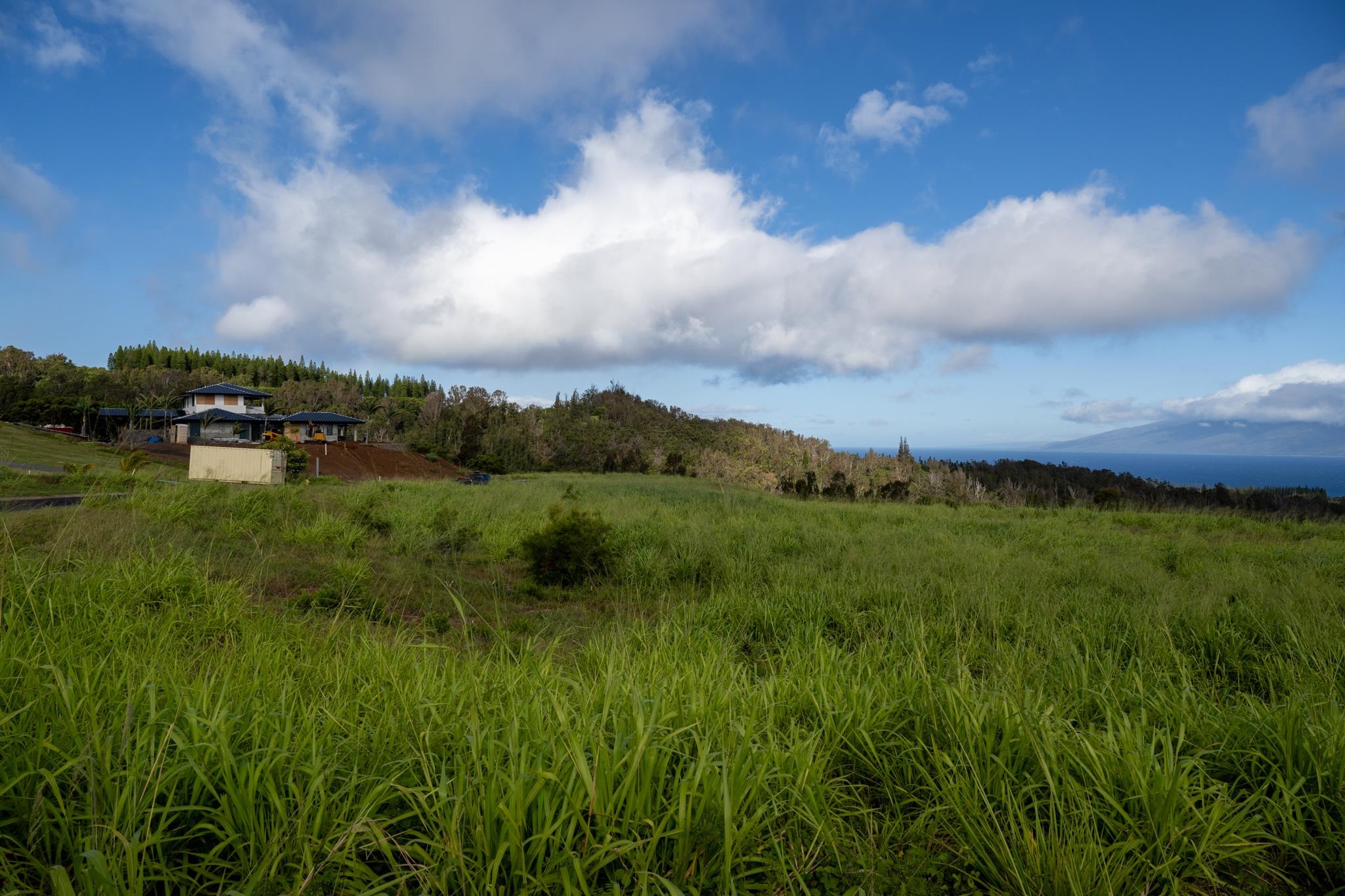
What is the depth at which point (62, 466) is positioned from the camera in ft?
54.8

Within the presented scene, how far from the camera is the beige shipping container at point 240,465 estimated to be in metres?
17.5

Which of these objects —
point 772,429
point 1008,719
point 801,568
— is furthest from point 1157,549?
point 772,429

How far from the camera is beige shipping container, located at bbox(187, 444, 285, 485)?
17531mm

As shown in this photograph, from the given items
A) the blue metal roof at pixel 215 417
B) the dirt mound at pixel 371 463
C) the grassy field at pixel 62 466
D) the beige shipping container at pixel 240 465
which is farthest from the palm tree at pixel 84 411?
the beige shipping container at pixel 240 465

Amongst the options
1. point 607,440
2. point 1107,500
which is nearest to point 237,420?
point 607,440

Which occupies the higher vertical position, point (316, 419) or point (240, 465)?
point (316, 419)

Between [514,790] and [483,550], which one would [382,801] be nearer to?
[514,790]

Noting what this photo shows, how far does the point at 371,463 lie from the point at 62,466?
11935 mm

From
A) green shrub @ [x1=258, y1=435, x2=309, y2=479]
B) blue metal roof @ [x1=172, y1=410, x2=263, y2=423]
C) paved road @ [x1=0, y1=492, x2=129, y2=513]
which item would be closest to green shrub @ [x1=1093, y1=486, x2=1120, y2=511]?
paved road @ [x1=0, y1=492, x2=129, y2=513]

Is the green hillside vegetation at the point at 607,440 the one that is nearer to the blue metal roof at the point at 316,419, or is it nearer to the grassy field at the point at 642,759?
the blue metal roof at the point at 316,419

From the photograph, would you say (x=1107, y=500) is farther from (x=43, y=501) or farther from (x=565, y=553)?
(x=43, y=501)

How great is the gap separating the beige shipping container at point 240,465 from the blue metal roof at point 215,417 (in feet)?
97.9

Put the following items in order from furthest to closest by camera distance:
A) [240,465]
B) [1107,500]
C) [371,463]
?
[371,463]
[1107,500]
[240,465]

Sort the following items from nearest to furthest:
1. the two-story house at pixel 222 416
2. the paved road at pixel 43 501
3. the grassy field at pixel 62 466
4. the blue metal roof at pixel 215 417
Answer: the paved road at pixel 43 501 < the grassy field at pixel 62 466 < the two-story house at pixel 222 416 < the blue metal roof at pixel 215 417
